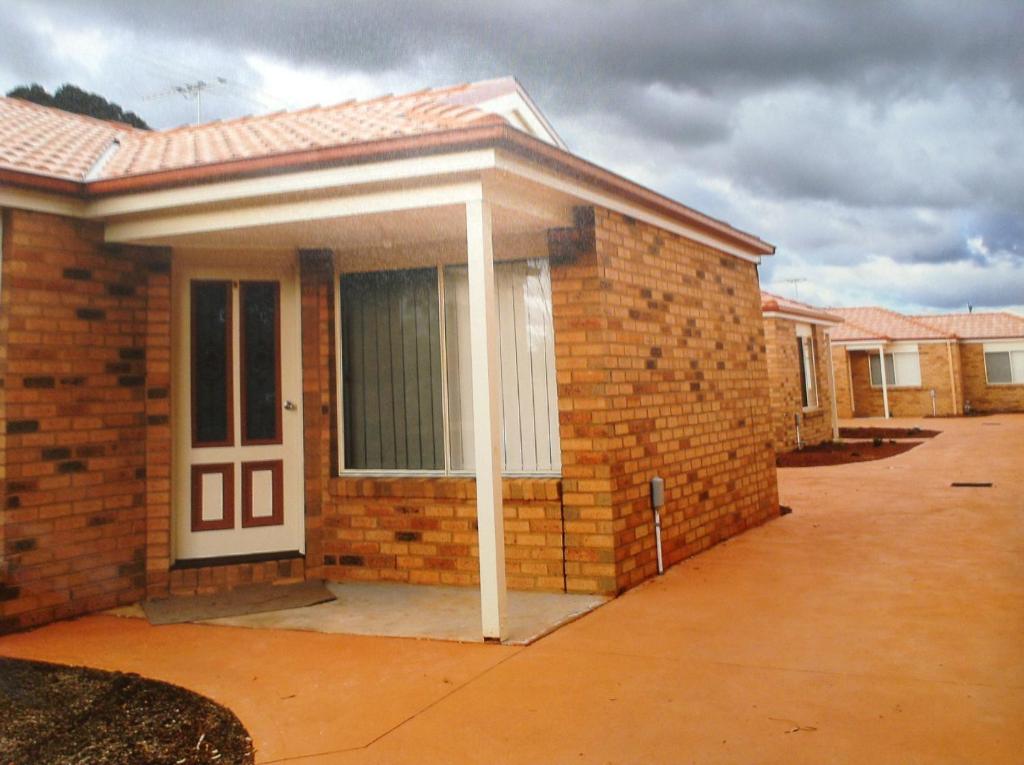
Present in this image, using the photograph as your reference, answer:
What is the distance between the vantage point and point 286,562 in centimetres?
589

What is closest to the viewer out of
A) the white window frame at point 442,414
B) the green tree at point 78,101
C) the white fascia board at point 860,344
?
the white window frame at point 442,414

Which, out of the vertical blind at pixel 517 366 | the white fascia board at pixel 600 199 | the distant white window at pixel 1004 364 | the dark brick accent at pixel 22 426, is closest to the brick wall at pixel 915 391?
the distant white window at pixel 1004 364

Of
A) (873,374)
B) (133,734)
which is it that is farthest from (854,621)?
(873,374)

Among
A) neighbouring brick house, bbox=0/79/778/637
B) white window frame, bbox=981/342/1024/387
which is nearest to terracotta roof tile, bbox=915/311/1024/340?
white window frame, bbox=981/342/1024/387

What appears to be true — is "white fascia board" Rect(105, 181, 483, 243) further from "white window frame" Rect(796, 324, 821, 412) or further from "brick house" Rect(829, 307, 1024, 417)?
"brick house" Rect(829, 307, 1024, 417)

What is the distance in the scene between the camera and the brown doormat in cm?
512

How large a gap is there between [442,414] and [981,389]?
1063 inches

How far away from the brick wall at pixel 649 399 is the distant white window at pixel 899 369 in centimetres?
2146

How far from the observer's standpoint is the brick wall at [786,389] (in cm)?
1548

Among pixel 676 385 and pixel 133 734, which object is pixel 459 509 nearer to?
pixel 676 385

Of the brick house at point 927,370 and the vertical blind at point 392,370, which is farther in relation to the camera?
the brick house at point 927,370

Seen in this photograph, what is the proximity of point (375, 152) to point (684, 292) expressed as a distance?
10.6 ft

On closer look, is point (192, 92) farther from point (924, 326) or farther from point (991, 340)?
point (991, 340)

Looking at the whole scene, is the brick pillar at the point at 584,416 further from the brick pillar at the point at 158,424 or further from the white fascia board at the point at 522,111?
the white fascia board at the point at 522,111
